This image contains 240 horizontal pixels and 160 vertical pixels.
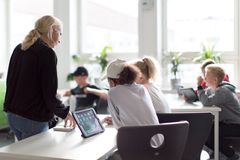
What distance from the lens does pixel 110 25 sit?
18.2 feet

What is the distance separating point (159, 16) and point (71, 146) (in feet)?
11.6

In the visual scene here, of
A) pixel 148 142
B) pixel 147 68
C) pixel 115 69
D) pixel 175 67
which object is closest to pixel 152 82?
pixel 147 68

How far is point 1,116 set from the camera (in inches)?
178

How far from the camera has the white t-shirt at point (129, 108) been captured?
2000 mm

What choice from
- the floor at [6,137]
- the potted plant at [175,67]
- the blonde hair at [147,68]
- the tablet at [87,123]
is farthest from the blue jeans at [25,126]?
the potted plant at [175,67]

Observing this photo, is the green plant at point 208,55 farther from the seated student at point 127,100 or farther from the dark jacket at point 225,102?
the seated student at point 127,100

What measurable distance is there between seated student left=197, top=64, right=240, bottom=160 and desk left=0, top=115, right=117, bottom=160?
1.57 meters

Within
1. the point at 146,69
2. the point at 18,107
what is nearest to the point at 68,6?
the point at 146,69

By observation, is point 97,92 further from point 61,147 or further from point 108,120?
point 61,147

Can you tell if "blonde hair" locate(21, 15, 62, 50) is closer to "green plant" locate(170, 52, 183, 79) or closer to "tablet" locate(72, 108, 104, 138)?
"tablet" locate(72, 108, 104, 138)

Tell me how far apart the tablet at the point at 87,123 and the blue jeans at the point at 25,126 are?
0.88ft

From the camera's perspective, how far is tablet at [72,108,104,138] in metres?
2.04

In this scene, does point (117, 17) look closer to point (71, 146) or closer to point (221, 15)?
point (221, 15)

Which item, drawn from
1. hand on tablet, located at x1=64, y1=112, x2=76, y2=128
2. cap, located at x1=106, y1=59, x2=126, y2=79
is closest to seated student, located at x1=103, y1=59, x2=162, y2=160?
cap, located at x1=106, y1=59, x2=126, y2=79
